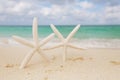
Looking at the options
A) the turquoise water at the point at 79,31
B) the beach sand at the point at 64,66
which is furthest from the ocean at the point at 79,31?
the beach sand at the point at 64,66

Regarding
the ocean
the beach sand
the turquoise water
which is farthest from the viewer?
the turquoise water

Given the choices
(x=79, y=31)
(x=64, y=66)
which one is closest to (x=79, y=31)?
(x=79, y=31)

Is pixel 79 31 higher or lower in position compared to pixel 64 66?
higher

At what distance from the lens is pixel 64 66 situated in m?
2.38

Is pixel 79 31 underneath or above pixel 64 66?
above

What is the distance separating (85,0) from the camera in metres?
5.53

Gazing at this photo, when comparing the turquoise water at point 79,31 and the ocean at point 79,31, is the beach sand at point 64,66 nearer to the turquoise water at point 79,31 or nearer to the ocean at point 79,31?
the ocean at point 79,31

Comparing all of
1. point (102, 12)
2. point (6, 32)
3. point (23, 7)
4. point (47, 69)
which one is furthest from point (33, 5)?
point (47, 69)

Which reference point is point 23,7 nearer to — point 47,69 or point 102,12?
point 102,12

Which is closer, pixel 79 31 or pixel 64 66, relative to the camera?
pixel 64 66

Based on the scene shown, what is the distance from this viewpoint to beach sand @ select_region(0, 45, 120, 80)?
6.73ft

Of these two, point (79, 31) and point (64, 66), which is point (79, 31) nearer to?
point (79, 31)

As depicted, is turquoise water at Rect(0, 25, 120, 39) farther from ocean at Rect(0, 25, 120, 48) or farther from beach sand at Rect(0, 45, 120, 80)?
beach sand at Rect(0, 45, 120, 80)

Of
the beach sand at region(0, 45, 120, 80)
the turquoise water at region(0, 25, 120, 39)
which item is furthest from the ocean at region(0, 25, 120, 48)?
the beach sand at region(0, 45, 120, 80)
